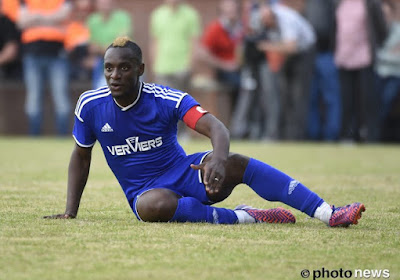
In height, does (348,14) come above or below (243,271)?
above

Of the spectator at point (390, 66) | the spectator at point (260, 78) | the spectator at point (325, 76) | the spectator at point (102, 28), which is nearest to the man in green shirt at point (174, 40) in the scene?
the spectator at point (102, 28)

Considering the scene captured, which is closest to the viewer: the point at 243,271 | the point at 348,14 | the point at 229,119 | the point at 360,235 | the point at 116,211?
the point at 243,271

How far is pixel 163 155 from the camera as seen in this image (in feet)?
18.1

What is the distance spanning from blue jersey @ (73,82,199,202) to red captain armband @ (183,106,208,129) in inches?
5.0

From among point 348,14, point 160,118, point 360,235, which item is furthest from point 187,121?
point 348,14

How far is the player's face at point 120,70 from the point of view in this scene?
17.1 ft

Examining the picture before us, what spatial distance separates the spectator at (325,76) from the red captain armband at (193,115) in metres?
10.3

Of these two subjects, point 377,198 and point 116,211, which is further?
point 377,198

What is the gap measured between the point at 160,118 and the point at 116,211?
1087 millimetres

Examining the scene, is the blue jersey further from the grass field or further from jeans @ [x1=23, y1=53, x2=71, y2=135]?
jeans @ [x1=23, y1=53, x2=71, y2=135]

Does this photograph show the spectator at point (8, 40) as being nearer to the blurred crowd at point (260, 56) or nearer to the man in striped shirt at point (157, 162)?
the blurred crowd at point (260, 56)

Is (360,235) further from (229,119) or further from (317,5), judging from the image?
(229,119)

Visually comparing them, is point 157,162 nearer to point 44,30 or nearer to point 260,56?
point 260,56

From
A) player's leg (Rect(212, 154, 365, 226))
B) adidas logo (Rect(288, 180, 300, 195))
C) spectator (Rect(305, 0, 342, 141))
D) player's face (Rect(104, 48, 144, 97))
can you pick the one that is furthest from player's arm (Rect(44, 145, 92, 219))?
spectator (Rect(305, 0, 342, 141))
